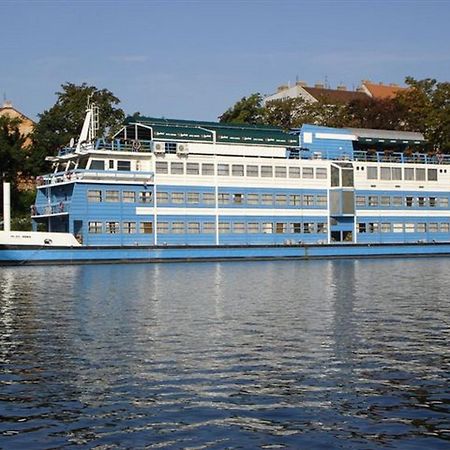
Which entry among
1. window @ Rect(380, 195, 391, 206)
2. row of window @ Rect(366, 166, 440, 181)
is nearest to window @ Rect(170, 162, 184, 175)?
row of window @ Rect(366, 166, 440, 181)

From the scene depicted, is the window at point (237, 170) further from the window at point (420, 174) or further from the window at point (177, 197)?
the window at point (420, 174)

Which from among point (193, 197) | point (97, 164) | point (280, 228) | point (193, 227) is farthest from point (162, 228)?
point (280, 228)

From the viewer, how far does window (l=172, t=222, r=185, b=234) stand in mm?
62700

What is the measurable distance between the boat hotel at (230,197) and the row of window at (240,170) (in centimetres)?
8

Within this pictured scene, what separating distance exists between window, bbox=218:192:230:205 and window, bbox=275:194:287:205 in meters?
4.32

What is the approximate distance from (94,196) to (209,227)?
959cm

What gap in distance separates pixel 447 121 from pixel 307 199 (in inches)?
1257

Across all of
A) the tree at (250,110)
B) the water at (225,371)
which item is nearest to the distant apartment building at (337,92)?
the tree at (250,110)

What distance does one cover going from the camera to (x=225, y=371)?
16.3 metres

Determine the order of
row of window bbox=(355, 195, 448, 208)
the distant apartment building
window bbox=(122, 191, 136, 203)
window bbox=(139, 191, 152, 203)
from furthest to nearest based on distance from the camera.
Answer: the distant apartment building → row of window bbox=(355, 195, 448, 208) → window bbox=(139, 191, 152, 203) → window bbox=(122, 191, 136, 203)

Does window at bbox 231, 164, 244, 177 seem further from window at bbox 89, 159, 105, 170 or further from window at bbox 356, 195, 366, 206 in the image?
window at bbox 356, 195, 366, 206

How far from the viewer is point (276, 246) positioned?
6431 centimetres

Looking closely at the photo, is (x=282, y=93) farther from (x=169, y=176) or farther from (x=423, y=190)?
(x=169, y=176)

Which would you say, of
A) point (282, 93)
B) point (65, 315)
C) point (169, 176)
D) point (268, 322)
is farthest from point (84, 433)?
point (282, 93)
